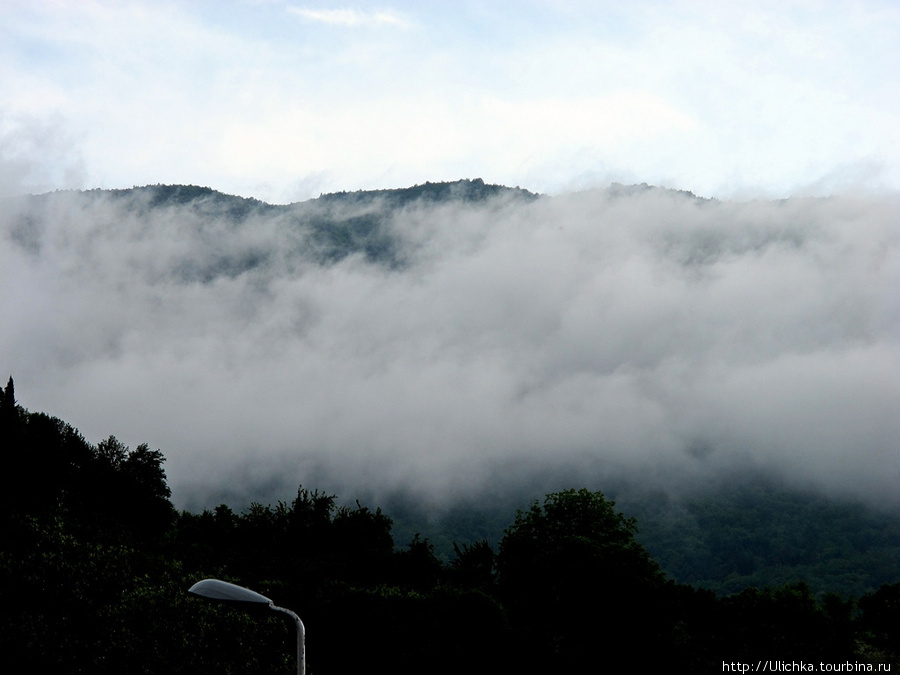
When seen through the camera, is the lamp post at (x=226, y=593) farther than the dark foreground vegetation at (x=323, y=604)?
No

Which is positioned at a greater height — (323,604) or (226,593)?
(226,593)

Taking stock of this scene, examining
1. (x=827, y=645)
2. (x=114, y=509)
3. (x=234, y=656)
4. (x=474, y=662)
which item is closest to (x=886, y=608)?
(x=827, y=645)

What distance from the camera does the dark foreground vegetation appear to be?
150ft

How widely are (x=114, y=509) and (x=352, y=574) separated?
25.7 meters

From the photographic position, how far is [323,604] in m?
59.3

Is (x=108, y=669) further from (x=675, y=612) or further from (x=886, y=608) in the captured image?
(x=886, y=608)

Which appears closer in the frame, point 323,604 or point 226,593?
point 226,593

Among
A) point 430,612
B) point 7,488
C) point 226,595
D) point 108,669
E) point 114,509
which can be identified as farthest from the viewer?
point 114,509

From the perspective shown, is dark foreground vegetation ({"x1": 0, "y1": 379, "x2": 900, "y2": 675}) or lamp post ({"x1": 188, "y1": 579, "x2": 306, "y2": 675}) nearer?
lamp post ({"x1": 188, "y1": 579, "x2": 306, "y2": 675})

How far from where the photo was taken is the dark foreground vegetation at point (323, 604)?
150 ft

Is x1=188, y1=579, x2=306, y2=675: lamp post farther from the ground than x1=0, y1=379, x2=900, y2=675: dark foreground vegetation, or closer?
farther from the ground

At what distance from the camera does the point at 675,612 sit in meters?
65.6

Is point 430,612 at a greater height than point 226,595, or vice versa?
point 226,595

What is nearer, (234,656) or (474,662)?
(234,656)
